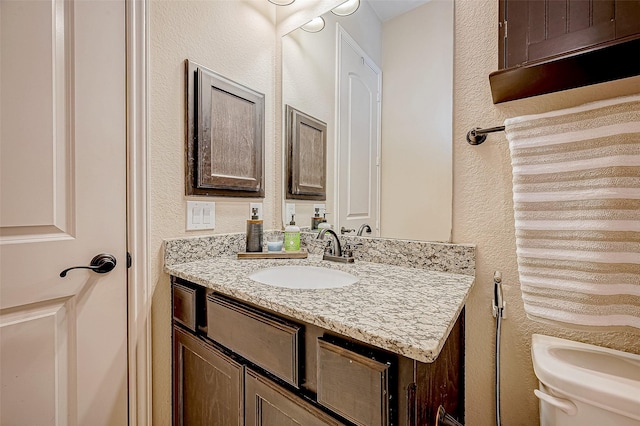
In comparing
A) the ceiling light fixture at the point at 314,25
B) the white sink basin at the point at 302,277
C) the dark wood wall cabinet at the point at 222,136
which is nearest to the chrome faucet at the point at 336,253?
the white sink basin at the point at 302,277

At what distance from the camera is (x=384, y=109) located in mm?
1177

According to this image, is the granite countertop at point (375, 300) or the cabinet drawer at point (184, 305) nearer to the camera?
the granite countertop at point (375, 300)

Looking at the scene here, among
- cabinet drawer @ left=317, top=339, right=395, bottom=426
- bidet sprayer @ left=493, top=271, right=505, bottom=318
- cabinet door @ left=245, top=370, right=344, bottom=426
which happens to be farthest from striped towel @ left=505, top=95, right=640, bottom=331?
cabinet door @ left=245, top=370, right=344, bottom=426

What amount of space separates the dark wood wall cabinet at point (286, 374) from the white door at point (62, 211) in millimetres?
243

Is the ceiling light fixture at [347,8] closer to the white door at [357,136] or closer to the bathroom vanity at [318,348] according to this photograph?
the white door at [357,136]

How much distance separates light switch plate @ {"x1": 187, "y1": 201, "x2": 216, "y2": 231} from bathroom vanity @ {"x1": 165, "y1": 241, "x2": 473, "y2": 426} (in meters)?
0.18

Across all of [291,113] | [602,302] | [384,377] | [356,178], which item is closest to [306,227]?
[356,178]

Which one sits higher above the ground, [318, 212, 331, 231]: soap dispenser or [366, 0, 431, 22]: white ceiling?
[366, 0, 431, 22]: white ceiling

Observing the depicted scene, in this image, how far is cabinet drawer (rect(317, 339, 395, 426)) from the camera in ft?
1.72

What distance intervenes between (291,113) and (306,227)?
0.62 m

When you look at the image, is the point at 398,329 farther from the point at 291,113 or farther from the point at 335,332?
the point at 291,113

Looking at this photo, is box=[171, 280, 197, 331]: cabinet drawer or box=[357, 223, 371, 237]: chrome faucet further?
box=[357, 223, 371, 237]: chrome faucet

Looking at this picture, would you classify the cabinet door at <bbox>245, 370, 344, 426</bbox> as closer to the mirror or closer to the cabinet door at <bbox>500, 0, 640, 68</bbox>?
the mirror

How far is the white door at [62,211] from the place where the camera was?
2.63ft
